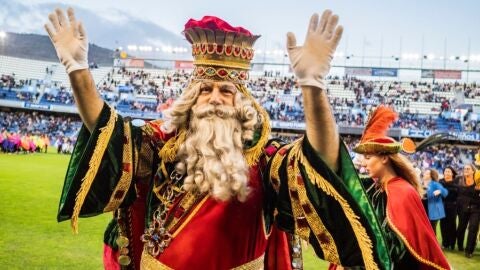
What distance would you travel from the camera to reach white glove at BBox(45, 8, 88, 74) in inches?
107

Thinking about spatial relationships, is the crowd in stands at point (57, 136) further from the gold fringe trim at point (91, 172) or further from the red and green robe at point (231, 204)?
the gold fringe trim at point (91, 172)

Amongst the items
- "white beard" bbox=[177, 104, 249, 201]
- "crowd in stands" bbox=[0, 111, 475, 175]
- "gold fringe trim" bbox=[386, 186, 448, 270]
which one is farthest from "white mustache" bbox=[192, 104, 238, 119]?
"crowd in stands" bbox=[0, 111, 475, 175]

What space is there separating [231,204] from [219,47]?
92cm

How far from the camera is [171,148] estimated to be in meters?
3.07

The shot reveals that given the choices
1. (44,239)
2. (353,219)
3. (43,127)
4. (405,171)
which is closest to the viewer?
(353,219)

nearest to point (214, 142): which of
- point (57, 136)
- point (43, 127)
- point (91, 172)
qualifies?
point (91, 172)

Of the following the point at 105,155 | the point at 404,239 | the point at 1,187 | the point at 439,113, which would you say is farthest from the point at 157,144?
the point at 439,113

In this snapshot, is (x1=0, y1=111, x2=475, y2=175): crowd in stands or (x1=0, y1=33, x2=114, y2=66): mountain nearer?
(x1=0, y1=111, x2=475, y2=175): crowd in stands

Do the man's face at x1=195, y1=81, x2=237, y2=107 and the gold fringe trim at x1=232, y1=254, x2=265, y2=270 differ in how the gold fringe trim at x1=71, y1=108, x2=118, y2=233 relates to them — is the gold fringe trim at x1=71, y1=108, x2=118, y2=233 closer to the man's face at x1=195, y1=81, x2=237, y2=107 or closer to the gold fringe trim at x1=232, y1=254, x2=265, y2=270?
the man's face at x1=195, y1=81, x2=237, y2=107

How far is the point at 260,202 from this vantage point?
2951 millimetres

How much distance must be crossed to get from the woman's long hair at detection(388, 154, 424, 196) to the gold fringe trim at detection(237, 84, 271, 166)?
2.52 meters

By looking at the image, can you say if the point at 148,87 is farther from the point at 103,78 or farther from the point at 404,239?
the point at 404,239

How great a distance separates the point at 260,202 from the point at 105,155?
87 centimetres

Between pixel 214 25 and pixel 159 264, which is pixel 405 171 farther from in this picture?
pixel 159 264
